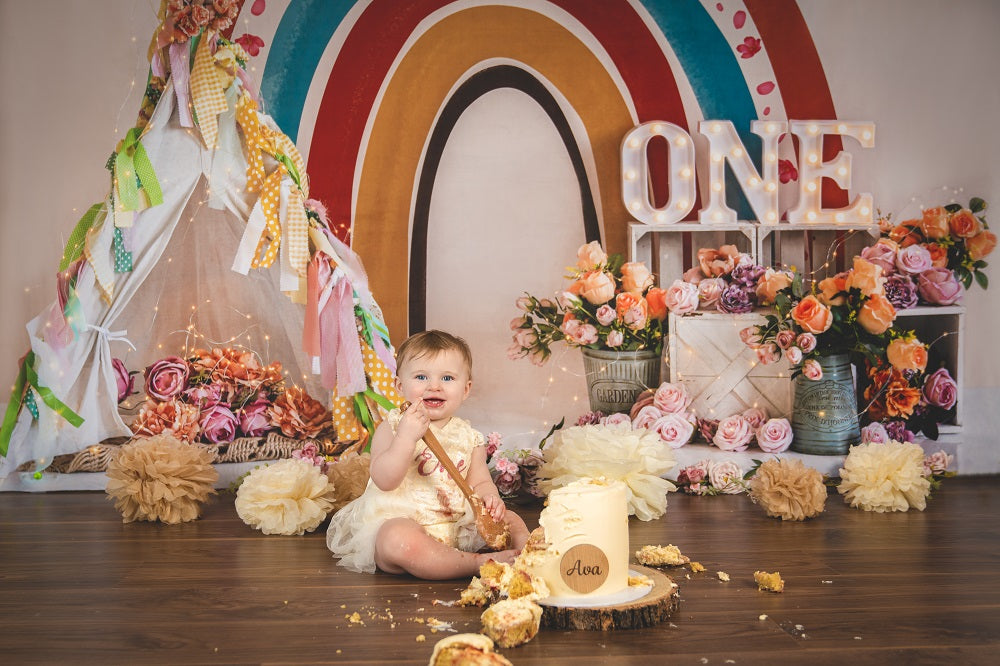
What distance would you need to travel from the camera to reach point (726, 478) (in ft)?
10.7

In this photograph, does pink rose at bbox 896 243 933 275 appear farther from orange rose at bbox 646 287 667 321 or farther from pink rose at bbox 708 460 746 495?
pink rose at bbox 708 460 746 495

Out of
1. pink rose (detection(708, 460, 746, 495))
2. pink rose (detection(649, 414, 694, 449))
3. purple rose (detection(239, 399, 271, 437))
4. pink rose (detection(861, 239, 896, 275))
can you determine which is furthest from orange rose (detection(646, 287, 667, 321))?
purple rose (detection(239, 399, 271, 437))

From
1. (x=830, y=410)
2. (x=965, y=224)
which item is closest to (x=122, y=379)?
(x=830, y=410)

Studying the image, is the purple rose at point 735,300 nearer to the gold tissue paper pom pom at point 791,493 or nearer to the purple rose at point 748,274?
the purple rose at point 748,274

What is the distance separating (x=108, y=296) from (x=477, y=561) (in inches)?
70.1

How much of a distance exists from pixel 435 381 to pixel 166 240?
141 cm

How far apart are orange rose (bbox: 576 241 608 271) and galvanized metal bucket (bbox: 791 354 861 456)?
0.86m

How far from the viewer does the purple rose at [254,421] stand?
359cm

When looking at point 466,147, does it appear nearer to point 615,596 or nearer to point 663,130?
point 663,130

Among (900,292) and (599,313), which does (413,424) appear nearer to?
(599,313)

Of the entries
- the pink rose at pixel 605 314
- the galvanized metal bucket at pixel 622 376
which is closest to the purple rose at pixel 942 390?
the galvanized metal bucket at pixel 622 376

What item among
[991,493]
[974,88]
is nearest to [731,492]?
[991,493]

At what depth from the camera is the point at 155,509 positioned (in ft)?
9.52

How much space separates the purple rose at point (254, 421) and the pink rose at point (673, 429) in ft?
4.82
